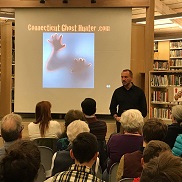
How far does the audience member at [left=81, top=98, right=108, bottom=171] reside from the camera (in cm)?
379

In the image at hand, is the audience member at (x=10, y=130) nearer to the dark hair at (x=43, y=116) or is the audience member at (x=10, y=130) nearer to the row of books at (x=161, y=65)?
the dark hair at (x=43, y=116)

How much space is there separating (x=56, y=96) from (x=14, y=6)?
2.37 m

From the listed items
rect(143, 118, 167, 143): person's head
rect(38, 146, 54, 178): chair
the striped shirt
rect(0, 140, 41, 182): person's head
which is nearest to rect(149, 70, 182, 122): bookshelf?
rect(38, 146, 54, 178): chair

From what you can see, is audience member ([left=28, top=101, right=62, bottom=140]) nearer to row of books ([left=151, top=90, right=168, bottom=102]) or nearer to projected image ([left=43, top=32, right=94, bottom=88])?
projected image ([left=43, top=32, right=94, bottom=88])

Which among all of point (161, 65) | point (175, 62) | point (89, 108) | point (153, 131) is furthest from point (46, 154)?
point (175, 62)

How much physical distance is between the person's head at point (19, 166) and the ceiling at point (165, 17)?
891cm

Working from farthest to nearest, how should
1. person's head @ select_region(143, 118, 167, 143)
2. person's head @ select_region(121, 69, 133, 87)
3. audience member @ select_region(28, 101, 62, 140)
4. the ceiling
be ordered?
1. the ceiling
2. person's head @ select_region(121, 69, 133, 87)
3. audience member @ select_region(28, 101, 62, 140)
4. person's head @ select_region(143, 118, 167, 143)

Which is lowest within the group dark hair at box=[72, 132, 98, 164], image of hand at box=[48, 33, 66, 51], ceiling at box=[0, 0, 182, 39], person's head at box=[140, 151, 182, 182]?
dark hair at box=[72, 132, 98, 164]

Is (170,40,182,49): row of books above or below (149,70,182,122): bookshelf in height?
above

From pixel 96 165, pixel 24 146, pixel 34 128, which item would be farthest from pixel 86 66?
pixel 24 146

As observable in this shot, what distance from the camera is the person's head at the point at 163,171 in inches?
44.4

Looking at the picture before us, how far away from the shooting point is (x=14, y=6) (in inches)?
315

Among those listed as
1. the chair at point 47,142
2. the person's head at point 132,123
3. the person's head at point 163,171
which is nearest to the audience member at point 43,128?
the chair at point 47,142

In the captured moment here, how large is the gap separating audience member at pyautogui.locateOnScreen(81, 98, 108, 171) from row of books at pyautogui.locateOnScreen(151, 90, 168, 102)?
14.1ft
